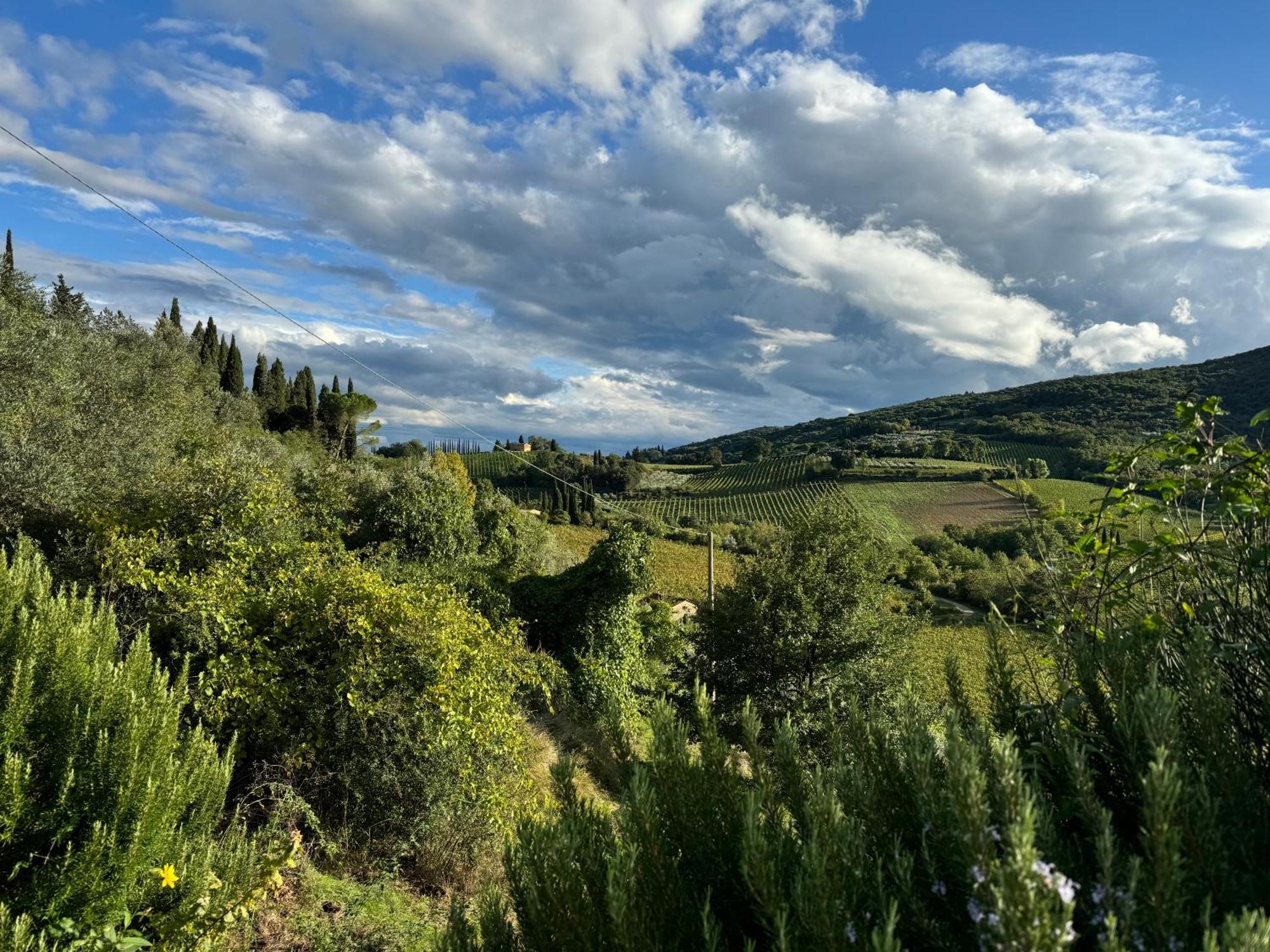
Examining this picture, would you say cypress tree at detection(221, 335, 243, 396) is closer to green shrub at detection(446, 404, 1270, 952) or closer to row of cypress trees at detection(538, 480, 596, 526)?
row of cypress trees at detection(538, 480, 596, 526)

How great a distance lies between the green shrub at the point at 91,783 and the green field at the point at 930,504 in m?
67.9

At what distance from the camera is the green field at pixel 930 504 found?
73.6m

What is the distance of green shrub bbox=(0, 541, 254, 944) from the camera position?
415 centimetres

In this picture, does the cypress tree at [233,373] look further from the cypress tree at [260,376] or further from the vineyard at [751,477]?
the vineyard at [751,477]

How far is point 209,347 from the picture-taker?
54031 millimetres

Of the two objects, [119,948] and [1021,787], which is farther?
[119,948]

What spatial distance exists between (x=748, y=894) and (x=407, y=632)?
23.0 ft

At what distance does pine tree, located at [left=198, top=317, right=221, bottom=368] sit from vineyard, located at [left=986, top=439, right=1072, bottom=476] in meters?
84.1

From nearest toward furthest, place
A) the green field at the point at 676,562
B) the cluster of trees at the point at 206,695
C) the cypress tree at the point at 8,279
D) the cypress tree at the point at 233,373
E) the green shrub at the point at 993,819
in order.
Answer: the green shrub at the point at 993,819, the cluster of trees at the point at 206,695, the cypress tree at the point at 8,279, the green field at the point at 676,562, the cypress tree at the point at 233,373

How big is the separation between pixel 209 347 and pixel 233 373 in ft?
8.41

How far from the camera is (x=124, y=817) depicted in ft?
14.3

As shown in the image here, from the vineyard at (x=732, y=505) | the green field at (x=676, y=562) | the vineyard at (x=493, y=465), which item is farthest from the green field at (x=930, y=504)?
the vineyard at (x=493, y=465)

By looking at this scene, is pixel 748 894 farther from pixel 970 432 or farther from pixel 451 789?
pixel 970 432

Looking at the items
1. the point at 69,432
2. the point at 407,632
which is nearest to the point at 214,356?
the point at 69,432
